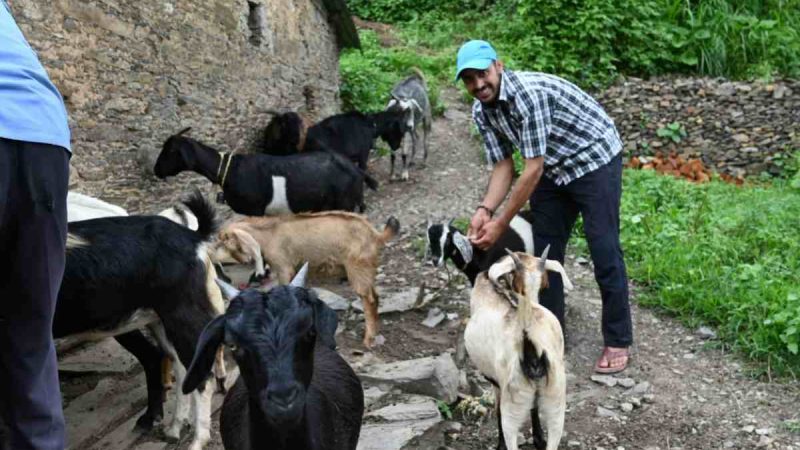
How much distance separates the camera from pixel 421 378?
4.41 meters

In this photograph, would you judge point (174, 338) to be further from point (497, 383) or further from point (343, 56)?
point (343, 56)

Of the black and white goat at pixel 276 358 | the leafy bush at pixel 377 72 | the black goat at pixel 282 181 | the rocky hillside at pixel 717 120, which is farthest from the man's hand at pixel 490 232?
the leafy bush at pixel 377 72

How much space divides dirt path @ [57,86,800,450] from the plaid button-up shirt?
137 centimetres

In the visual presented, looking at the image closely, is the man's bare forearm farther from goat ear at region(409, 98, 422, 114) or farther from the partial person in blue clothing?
goat ear at region(409, 98, 422, 114)

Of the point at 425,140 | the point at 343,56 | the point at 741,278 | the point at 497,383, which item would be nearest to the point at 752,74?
the point at 425,140

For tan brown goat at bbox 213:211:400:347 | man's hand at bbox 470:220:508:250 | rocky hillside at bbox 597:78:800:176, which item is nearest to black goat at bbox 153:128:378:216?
tan brown goat at bbox 213:211:400:347

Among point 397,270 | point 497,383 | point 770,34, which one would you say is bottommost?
point 397,270

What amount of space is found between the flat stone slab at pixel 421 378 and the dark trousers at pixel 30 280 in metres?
2.44

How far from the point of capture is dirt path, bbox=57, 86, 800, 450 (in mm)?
4262

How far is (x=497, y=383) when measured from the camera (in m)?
3.88

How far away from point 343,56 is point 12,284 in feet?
40.8

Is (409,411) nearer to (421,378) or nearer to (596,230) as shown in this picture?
(421,378)

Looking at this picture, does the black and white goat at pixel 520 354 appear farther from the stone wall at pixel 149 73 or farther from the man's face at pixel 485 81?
the stone wall at pixel 149 73

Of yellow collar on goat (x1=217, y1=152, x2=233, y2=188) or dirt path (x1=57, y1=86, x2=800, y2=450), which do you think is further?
yellow collar on goat (x1=217, y1=152, x2=233, y2=188)
